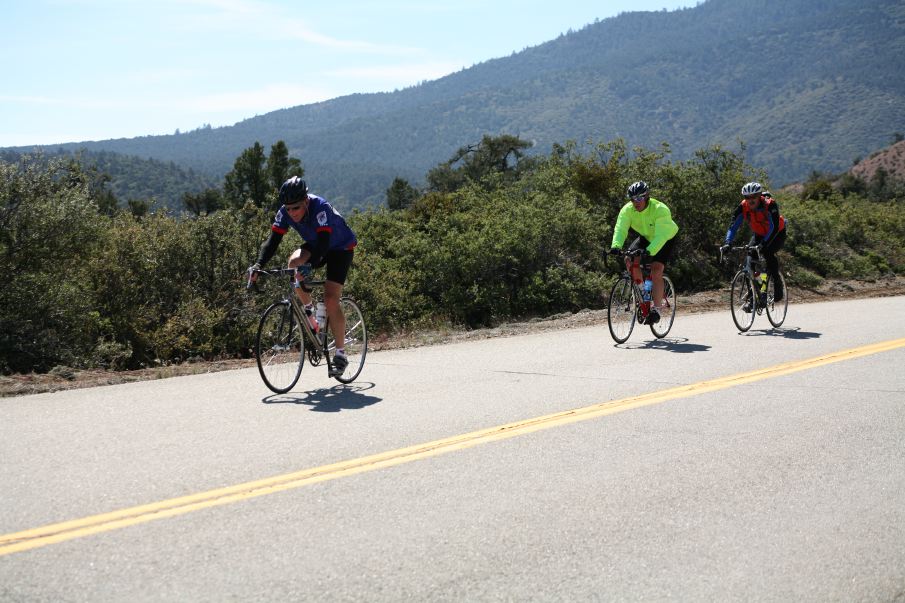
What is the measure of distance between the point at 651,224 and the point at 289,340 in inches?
238

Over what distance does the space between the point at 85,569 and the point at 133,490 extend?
115 cm

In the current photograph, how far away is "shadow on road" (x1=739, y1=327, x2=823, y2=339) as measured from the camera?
12.3 metres

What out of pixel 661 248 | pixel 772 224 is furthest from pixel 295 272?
pixel 772 224

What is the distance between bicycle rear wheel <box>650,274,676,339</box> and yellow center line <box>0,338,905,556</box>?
3.47m

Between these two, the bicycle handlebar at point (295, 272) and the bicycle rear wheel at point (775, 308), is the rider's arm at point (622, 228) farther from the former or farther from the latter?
the bicycle handlebar at point (295, 272)

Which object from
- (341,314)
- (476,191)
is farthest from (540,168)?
(341,314)

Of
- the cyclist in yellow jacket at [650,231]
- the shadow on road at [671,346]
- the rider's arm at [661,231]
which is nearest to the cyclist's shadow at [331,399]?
the shadow on road at [671,346]

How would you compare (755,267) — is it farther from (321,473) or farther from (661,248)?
(321,473)

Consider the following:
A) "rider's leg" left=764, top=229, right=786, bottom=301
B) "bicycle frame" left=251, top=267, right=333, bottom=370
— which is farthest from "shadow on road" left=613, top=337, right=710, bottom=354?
"bicycle frame" left=251, top=267, right=333, bottom=370

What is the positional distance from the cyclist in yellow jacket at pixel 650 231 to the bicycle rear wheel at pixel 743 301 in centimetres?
168

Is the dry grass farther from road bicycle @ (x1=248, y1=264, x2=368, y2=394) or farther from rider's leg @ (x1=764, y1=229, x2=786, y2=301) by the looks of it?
rider's leg @ (x1=764, y1=229, x2=786, y2=301)

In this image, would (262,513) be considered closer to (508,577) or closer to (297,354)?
(508,577)

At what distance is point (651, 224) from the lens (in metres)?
12.1

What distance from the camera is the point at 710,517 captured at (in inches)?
182
